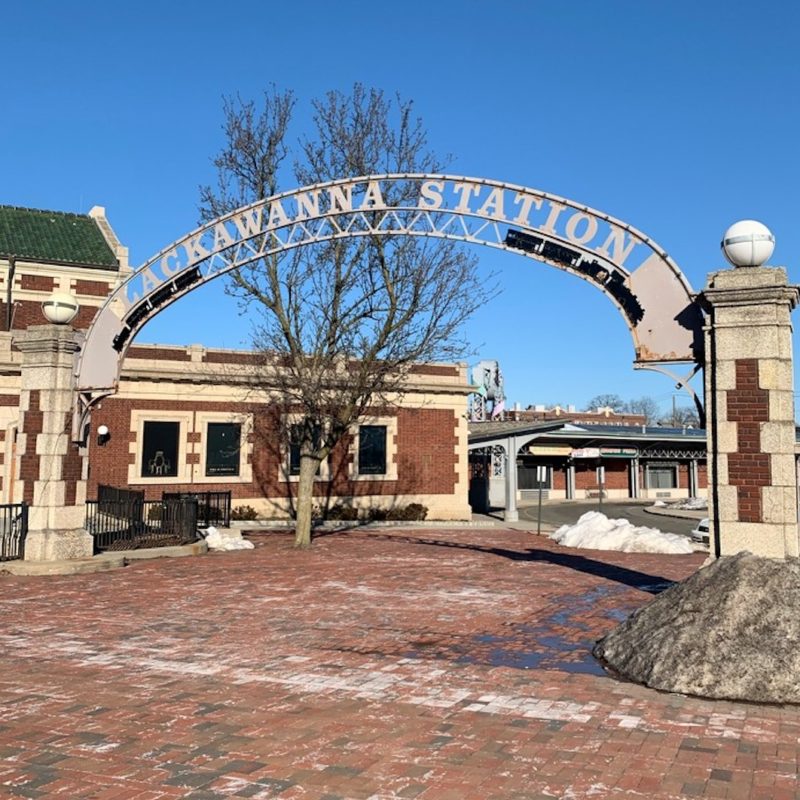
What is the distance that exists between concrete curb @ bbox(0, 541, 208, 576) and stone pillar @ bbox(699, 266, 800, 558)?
Result: 1066 cm

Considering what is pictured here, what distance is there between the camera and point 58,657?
7.57 m

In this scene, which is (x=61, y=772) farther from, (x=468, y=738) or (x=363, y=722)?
(x=468, y=738)

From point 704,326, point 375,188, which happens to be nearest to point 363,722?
point 704,326

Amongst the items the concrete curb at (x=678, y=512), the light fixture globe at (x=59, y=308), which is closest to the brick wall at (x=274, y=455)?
the light fixture globe at (x=59, y=308)

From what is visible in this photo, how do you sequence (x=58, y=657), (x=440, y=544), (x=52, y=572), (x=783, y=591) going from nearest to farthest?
1. (x=783, y=591)
2. (x=58, y=657)
3. (x=52, y=572)
4. (x=440, y=544)

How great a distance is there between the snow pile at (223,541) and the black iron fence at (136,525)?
1.34 feet

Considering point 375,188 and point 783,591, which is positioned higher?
point 375,188

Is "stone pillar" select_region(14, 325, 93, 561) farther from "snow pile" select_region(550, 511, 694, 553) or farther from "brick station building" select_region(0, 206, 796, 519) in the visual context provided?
"snow pile" select_region(550, 511, 694, 553)

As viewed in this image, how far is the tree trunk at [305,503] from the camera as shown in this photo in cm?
1894

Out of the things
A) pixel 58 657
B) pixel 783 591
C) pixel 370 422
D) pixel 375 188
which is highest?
pixel 375 188

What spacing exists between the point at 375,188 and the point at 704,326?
608 centimetres

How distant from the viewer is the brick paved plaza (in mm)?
4543

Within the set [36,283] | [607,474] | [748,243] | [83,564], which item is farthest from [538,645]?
[607,474]

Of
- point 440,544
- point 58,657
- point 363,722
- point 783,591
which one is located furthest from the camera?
point 440,544
